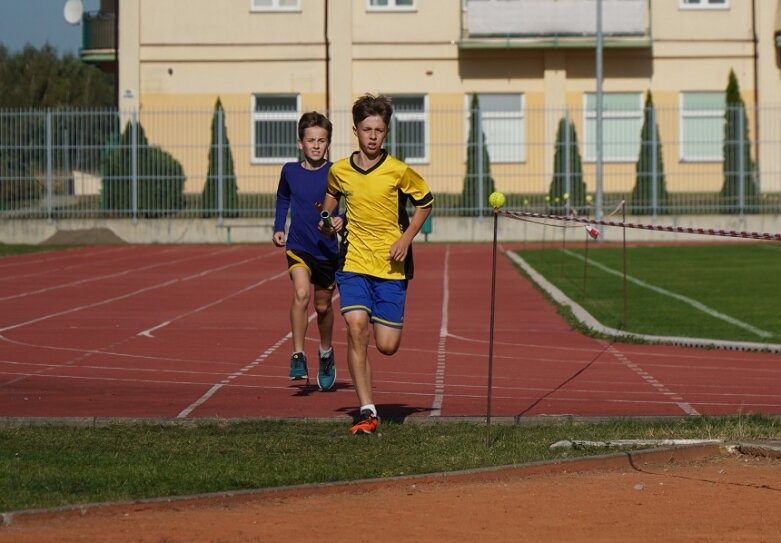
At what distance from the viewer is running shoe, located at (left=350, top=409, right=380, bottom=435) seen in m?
9.72

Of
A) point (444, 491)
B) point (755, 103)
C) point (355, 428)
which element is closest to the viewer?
point (444, 491)

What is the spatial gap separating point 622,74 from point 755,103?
4175 mm

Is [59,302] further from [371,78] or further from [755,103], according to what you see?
[755,103]

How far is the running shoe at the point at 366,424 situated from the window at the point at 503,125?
32444mm

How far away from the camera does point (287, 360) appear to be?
1477 cm

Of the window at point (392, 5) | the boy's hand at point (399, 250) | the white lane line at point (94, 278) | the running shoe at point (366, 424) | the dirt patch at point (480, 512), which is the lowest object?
the dirt patch at point (480, 512)

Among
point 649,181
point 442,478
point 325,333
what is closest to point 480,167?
point 649,181

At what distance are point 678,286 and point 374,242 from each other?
14.8 meters

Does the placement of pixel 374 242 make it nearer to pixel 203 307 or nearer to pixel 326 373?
pixel 326 373

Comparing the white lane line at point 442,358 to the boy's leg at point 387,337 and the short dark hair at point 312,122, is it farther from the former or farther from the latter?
the short dark hair at point 312,122

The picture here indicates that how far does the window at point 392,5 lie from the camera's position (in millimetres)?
47875

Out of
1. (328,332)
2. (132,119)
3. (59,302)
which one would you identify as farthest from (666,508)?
(132,119)

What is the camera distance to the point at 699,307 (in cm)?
2022

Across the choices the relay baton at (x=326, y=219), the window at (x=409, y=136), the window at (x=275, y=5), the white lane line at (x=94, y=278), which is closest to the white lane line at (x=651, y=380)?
the relay baton at (x=326, y=219)
